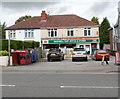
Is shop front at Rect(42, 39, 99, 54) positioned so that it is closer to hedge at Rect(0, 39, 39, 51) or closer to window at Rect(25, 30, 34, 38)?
window at Rect(25, 30, 34, 38)

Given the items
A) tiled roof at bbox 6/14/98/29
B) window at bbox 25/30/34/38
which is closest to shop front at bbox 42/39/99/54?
window at bbox 25/30/34/38

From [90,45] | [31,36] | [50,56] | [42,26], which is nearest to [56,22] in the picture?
[42,26]

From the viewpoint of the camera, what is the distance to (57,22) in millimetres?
40562

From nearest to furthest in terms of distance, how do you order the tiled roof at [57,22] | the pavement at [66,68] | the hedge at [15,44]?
the pavement at [66,68] < the hedge at [15,44] < the tiled roof at [57,22]

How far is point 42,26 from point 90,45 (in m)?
10.0

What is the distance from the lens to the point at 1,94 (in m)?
7.44

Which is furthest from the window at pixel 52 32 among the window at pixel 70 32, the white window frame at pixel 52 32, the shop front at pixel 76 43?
the window at pixel 70 32

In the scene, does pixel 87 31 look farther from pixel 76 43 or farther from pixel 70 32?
pixel 70 32

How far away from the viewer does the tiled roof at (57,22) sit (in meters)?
39.0

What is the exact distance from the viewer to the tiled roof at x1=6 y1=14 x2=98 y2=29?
39.0m

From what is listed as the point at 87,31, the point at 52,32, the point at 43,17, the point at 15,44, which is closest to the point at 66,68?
the point at 15,44

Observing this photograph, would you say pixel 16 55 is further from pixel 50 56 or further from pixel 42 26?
pixel 42 26

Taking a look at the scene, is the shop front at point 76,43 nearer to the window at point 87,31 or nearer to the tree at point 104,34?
the window at point 87,31

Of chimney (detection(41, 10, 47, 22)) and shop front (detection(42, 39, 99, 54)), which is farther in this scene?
chimney (detection(41, 10, 47, 22))
